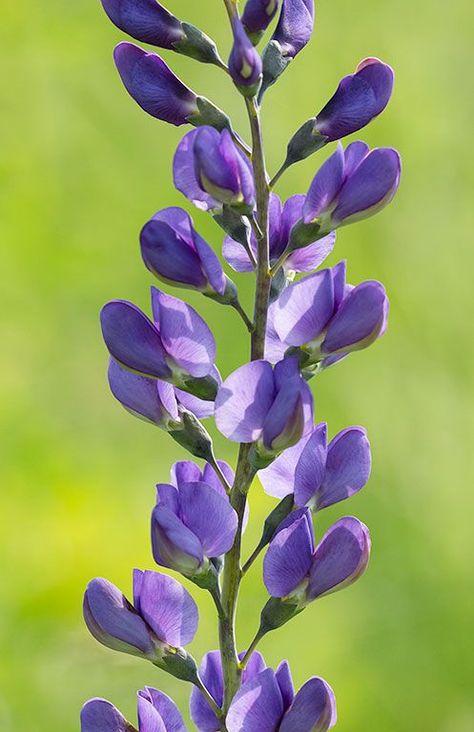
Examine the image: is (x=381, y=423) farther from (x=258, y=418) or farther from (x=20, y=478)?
(x=258, y=418)

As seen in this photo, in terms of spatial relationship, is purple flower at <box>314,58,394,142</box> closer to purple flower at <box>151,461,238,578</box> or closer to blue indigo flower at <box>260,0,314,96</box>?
blue indigo flower at <box>260,0,314,96</box>

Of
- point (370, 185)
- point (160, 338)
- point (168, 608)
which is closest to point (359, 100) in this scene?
point (370, 185)

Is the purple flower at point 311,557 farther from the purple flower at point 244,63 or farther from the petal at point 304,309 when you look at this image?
the purple flower at point 244,63

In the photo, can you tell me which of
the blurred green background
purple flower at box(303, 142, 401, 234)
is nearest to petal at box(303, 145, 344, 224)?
purple flower at box(303, 142, 401, 234)

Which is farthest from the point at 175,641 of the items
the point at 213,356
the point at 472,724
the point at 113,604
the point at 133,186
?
the point at 133,186

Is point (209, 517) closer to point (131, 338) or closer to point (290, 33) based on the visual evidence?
point (131, 338)

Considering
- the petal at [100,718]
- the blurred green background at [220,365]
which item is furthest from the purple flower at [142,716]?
the blurred green background at [220,365]
